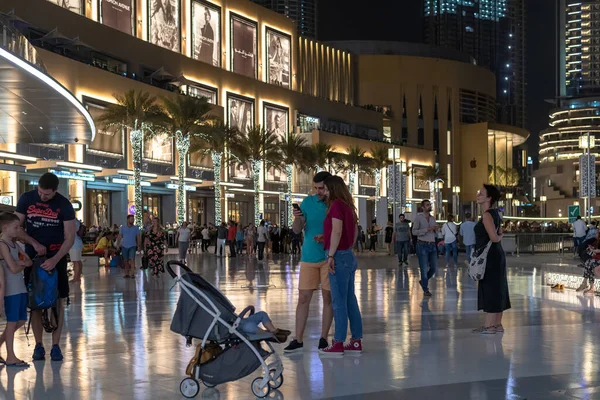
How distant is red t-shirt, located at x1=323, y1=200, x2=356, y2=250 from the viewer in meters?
8.88

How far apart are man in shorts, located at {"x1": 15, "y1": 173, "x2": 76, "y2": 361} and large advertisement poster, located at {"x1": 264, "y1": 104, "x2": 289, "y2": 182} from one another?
2512 inches

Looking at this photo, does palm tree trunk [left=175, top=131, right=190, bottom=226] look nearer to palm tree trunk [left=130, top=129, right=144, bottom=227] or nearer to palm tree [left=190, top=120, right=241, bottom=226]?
palm tree [left=190, top=120, right=241, bottom=226]

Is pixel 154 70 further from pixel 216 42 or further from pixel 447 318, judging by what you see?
pixel 447 318

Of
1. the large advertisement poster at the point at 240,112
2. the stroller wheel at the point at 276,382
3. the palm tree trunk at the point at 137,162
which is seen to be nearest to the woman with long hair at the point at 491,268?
the stroller wheel at the point at 276,382

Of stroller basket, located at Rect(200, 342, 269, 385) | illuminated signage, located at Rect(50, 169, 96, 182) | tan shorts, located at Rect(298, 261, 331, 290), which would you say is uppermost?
illuminated signage, located at Rect(50, 169, 96, 182)

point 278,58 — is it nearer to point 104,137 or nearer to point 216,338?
point 104,137

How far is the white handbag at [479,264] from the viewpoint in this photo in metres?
10.7

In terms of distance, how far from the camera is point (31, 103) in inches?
923

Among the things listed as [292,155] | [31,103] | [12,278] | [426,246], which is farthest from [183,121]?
[12,278]

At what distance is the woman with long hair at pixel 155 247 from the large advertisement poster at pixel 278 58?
179 feet

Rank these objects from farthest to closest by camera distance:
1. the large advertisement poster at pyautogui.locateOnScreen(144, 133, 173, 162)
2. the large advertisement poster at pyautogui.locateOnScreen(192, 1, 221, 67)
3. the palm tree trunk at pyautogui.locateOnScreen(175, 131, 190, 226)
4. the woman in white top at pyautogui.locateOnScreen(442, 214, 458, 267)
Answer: the large advertisement poster at pyautogui.locateOnScreen(192, 1, 221, 67) < the large advertisement poster at pyautogui.locateOnScreen(144, 133, 173, 162) < the palm tree trunk at pyautogui.locateOnScreen(175, 131, 190, 226) < the woman in white top at pyautogui.locateOnScreen(442, 214, 458, 267)

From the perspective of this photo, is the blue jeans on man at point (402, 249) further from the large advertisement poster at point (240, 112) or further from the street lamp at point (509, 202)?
the street lamp at point (509, 202)

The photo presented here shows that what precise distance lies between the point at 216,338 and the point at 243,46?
6749 centimetres

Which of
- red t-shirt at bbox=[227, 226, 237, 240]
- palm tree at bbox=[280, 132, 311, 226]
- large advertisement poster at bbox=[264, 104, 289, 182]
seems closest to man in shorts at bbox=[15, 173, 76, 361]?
red t-shirt at bbox=[227, 226, 237, 240]
